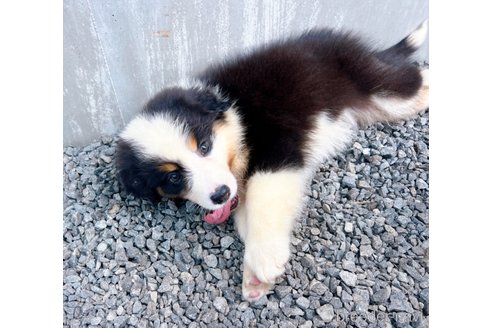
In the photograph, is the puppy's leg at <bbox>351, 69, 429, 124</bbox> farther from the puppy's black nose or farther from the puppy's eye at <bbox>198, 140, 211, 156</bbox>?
the puppy's black nose

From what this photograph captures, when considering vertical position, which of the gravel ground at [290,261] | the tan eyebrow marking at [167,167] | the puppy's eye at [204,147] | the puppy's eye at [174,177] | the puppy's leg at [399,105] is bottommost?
the gravel ground at [290,261]

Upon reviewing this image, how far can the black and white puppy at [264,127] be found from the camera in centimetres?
222

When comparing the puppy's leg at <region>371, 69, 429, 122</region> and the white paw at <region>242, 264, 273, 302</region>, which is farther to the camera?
the puppy's leg at <region>371, 69, 429, 122</region>

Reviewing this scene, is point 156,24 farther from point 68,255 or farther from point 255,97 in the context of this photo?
point 68,255

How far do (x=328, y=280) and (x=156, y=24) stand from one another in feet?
6.04

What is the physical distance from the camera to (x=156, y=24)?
9.13 ft

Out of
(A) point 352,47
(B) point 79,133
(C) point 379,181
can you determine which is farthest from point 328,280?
(B) point 79,133

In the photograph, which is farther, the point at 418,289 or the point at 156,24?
the point at 156,24

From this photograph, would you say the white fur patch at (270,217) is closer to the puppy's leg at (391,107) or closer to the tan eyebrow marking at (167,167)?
the tan eyebrow marking at (167,167)

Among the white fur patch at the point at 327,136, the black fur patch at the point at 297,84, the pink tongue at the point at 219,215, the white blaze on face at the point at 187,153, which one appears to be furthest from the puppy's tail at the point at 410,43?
the pink tongue at the point at 219,215

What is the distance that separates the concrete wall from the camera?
8.82 feet

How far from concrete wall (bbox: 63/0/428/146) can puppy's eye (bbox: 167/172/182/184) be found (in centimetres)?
97

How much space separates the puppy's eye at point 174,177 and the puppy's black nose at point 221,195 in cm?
23

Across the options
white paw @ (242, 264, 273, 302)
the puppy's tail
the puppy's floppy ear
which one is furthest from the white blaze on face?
the puppy's tail
